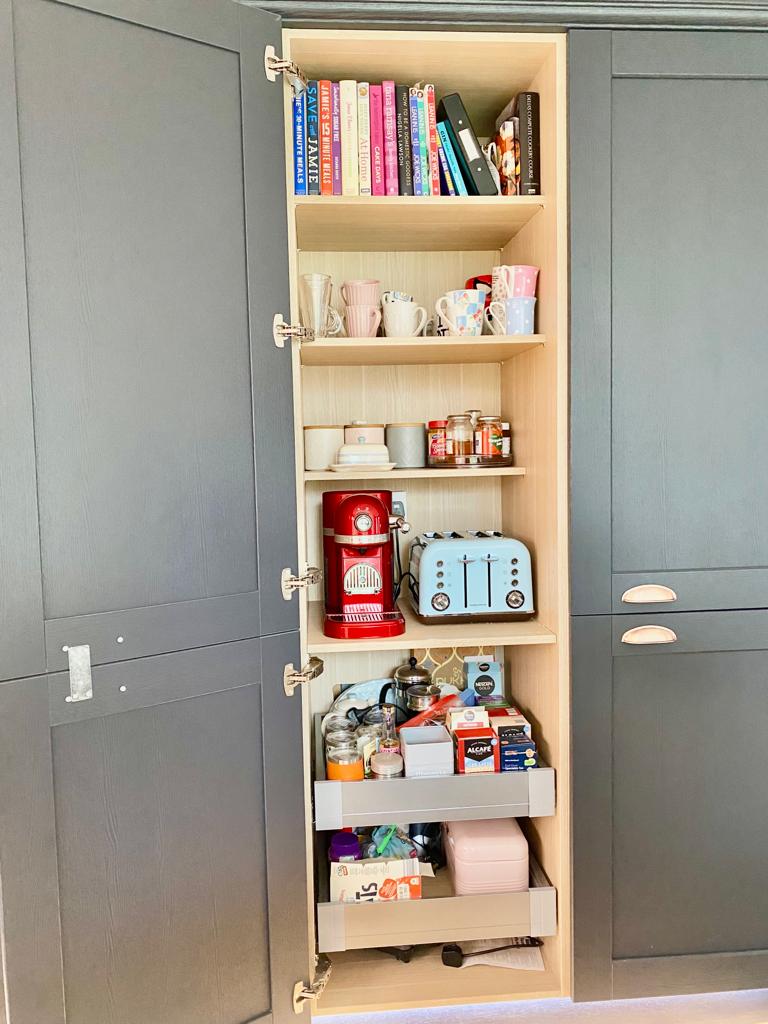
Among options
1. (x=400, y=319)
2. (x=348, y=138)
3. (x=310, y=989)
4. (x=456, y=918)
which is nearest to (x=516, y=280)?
(x=400, y=319)

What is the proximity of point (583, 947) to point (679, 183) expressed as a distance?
1.72m

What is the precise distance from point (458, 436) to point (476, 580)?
0.37 m

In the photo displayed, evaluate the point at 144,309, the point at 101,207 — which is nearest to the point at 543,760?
the point at 144,309

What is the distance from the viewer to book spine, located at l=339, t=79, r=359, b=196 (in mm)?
1732

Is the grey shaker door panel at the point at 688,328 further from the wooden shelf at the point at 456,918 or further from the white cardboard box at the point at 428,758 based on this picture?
the wooden shelf at the point at 456,918

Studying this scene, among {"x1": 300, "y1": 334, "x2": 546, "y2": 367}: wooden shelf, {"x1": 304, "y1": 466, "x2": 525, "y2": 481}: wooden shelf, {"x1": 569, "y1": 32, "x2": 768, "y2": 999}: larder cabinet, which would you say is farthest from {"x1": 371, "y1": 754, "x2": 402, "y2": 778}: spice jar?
{"x1": 300, "y1": 334, "x2": 546, "y2": 367}: wooden shelf

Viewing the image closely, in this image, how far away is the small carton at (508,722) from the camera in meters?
1.81

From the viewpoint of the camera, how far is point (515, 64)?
5.66ft

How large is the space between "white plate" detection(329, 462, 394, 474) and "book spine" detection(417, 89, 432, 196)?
0.64 m

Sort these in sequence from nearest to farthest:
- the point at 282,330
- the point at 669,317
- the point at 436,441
Result: the point at 282,330, the point at 669,317, the point at 436,441

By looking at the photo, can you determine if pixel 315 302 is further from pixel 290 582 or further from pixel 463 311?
pixel 290 582

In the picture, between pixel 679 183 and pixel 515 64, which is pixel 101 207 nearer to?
pixel 515 64

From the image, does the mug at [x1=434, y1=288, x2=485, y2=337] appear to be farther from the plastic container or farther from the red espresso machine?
the plastic container

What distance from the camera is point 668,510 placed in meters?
1.70
